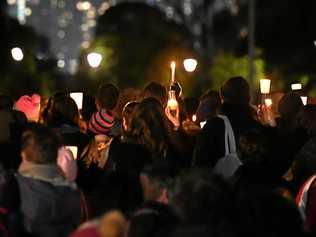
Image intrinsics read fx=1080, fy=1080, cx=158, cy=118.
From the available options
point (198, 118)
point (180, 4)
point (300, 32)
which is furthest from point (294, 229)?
point (180, 4)

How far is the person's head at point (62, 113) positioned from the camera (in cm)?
943

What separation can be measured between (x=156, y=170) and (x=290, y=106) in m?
3.90

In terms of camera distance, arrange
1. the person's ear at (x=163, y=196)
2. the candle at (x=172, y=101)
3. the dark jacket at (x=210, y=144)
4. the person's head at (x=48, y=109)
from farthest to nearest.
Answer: the candle at (x=172, y=101), the person's head at (x=48, y=109), the dark jacket at (x=210, y=144), the person's ear at (x=163, y=196)

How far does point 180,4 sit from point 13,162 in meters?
68.9

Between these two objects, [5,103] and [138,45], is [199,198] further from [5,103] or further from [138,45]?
[138,45]

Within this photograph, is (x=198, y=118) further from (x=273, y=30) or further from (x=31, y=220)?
(x=273, y=30)

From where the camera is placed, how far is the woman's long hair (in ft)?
27.8

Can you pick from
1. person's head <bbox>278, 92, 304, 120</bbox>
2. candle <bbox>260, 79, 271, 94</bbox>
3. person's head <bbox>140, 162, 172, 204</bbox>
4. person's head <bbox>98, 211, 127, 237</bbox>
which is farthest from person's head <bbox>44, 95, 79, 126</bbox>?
person's head <bbox>98, 211, 127, 237</bbox>

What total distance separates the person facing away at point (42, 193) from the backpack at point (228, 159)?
177cm

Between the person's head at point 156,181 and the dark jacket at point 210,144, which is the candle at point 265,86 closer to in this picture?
the dark jacket at point 210,144

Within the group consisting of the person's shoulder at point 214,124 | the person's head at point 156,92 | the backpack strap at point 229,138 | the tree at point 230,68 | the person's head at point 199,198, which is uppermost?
the tree at point 230,68

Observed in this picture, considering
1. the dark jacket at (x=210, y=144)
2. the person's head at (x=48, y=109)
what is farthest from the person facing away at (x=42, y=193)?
the person's head at (x=48, y=109)

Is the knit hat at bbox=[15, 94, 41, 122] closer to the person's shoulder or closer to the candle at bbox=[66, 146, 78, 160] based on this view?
the candle at bbox=[66, 146, 78, 160]

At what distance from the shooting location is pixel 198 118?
10992 millimetres
